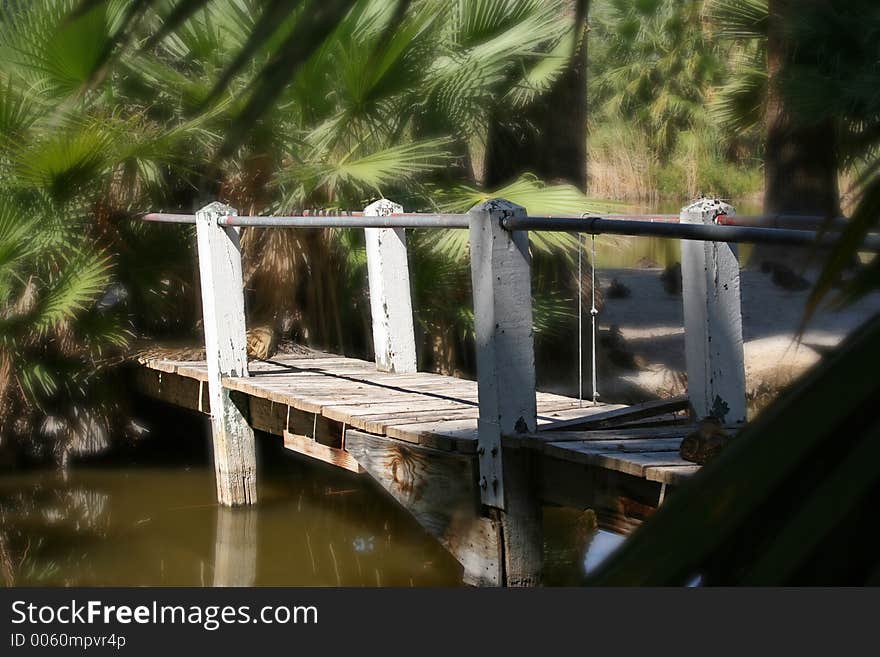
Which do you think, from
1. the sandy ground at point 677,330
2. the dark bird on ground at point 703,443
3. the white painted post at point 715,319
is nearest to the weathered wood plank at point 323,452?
the white painted post at point 715,319

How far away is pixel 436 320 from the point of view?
293 inches

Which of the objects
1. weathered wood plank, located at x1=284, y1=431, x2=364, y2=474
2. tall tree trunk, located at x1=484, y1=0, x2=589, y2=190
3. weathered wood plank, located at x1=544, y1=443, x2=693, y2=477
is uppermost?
tall tree trunk, located at x1=484, y1=0, x2=589, y2=190

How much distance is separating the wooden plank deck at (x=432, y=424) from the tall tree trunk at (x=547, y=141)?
2.57 m

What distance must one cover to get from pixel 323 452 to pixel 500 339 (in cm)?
176

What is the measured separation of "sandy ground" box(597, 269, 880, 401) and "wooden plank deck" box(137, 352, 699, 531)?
10.6ft

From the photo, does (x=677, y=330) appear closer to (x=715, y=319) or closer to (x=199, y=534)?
(x=199, y=534)

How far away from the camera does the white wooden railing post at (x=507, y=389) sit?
160 inches

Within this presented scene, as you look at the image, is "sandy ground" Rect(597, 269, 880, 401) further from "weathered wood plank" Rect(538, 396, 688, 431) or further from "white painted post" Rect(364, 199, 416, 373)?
"weathered wood plank" Rect(538, 396, 688, 431)

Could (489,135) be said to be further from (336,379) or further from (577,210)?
(336,379)

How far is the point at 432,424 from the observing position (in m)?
4.55

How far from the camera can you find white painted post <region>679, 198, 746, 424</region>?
3.91 metres

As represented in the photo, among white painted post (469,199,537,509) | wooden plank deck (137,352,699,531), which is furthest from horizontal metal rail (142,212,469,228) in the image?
wooden plank deck (137,352,699,531)

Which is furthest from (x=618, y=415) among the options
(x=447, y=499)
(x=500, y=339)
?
(x=447, y=499)

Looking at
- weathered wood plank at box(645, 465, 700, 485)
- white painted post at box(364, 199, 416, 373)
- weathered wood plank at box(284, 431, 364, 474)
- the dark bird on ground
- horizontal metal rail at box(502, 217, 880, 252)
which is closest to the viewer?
→ horizontal metal rail at box(502, 217, 880, 252)
